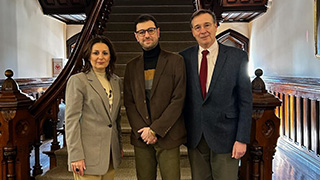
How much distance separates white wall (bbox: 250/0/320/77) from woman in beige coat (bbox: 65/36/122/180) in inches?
125

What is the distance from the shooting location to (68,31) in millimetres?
7238

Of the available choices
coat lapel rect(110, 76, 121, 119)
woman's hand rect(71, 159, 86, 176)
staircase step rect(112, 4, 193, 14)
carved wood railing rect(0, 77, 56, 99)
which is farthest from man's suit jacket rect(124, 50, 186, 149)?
carved wood railing rect(0, 77, 56, 99)

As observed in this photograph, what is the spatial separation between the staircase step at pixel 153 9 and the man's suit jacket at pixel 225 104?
3.70 meters

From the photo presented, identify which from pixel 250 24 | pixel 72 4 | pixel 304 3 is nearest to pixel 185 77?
pixel 304 3

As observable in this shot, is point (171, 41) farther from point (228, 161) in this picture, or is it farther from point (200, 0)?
point (228, 161)

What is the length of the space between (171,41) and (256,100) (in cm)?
252

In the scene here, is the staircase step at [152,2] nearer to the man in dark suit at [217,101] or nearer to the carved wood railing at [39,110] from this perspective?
the carved wood railing at [39,110]

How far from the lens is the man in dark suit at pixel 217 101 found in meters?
1.51

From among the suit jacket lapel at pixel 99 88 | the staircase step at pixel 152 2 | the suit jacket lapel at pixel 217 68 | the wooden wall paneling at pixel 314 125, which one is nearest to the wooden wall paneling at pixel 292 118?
the wooden wall paneling at pixel 314 125

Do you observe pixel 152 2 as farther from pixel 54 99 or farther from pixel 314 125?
pixel 314 125

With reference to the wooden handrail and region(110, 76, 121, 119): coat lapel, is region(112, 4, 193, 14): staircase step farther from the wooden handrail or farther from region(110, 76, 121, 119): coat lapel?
region(110, 76, 121, 119): coat lapel

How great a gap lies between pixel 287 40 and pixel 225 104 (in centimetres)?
381

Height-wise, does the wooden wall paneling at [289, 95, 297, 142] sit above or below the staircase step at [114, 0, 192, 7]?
below

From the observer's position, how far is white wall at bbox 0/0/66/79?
4.30 m
